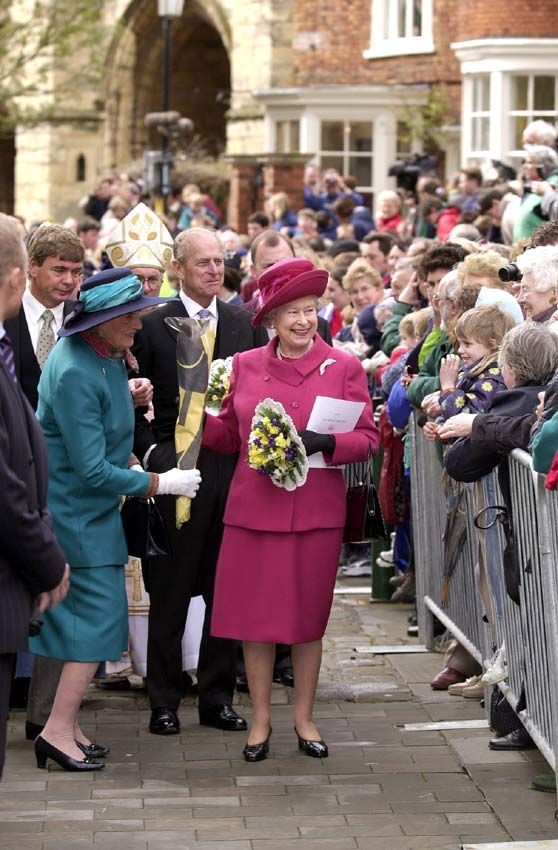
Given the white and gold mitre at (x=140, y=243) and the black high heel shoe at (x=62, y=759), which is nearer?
the black high heel shoe at (x=62, y=759)

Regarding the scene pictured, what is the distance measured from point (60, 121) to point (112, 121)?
4.20ft

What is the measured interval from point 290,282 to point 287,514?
2.91 feet

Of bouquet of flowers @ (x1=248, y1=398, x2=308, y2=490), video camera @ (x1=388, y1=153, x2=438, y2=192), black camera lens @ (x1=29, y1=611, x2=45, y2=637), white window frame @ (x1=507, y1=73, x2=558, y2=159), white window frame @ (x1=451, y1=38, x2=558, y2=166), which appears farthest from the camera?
white window frame @ (x1=507, y1=73, x2=558, y2=159)

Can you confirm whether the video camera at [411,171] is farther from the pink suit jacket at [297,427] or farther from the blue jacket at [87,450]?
the blue jacket at [87,450]

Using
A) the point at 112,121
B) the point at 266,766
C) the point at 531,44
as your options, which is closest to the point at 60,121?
the point at 112,121

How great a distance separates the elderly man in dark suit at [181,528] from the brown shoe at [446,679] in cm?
99

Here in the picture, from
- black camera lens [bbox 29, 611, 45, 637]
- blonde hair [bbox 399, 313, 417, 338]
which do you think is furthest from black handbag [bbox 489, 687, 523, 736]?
blonde hair [bbox 399, 313, 417, 338]

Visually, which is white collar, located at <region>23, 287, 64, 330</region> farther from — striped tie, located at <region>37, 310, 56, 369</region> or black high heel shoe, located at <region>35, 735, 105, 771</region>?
black high heel shoe, located at <region>35, 735, 105, 771</region>

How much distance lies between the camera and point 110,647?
6.54 meters

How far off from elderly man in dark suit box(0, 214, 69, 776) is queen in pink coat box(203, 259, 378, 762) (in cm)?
158

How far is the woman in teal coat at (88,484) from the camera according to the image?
21.2ft

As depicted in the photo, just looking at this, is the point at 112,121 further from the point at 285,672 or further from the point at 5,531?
the point at 5,531

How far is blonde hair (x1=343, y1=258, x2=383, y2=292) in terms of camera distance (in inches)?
448

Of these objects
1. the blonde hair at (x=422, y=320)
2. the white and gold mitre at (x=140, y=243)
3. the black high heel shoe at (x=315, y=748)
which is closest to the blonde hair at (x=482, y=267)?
the blonde hair at (x=422, y=320)
